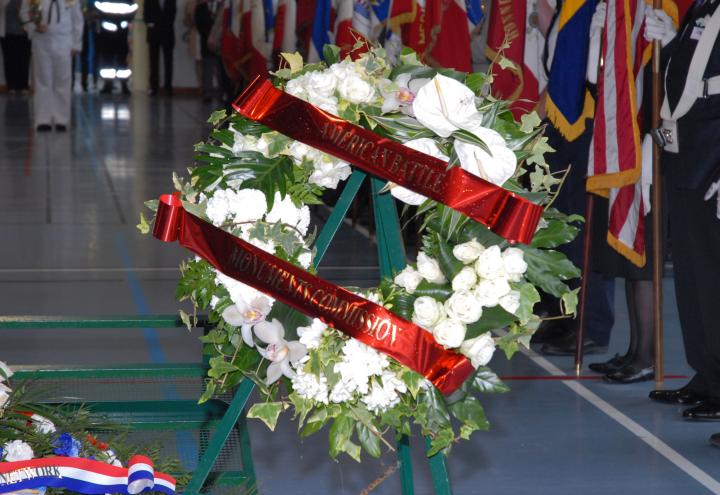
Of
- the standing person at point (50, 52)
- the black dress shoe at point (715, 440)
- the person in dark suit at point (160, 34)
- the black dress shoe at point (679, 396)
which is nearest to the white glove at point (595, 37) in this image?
the black dress shoe at point (679, 396)

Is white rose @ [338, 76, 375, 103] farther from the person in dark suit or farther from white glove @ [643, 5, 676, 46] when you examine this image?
the person in dark suit

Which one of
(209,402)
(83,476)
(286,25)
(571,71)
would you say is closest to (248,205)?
(83,476)

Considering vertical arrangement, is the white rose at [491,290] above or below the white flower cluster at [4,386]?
above

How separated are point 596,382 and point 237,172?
321cm

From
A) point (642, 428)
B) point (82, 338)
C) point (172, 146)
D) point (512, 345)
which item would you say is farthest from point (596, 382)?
point (172, 146)

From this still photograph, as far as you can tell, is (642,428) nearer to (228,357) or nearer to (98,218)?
(228,357)

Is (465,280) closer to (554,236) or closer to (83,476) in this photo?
(554,236)

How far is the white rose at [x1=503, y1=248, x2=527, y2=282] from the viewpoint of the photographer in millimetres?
2334

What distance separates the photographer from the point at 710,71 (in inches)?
179

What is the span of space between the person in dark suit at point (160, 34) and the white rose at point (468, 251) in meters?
22.9

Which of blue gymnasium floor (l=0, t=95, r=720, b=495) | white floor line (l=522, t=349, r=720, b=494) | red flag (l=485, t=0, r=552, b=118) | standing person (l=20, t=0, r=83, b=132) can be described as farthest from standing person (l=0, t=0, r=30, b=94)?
white floor line (l=522, t=349, r=720, b=494)

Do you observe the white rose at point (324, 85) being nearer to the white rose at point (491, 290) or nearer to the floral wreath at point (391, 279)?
the floral wreath at point (391, 279)

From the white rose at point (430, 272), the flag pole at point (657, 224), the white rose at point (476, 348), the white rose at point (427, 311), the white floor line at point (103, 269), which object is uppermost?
the white rose at point (430, 272)

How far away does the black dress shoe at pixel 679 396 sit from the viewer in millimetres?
4910
